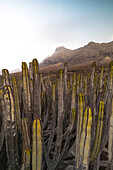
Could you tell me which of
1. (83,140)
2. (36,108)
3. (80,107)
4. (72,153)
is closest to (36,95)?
(36,108)

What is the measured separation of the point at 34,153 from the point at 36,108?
450mm

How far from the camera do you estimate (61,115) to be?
1.29 m

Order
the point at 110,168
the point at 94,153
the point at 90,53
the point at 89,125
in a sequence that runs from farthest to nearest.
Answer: the point at 90,53 < the point at 94,153 < the point at 110,168 < the point at 89,125

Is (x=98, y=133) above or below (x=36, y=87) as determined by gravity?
below

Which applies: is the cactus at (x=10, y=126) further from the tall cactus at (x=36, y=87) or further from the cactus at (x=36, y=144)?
the tall cactus at (x=36, y=87)

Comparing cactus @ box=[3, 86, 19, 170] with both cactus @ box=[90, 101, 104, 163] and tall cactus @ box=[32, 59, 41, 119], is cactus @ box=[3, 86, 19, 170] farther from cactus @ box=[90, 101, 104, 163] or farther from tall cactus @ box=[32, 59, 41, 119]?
cactus @ box=[90, 101, 104, 163]

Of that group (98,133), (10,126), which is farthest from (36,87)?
(98,133)

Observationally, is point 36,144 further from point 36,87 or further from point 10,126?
point 36,87

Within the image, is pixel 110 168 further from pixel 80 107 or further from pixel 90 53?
pixel 90 53

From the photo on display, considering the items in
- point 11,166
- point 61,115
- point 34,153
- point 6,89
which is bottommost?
point 11,166

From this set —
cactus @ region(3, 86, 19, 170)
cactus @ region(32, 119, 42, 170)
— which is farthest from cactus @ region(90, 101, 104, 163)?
cactus @ region(3, 86, 19, 170)

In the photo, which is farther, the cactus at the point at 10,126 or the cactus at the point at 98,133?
the cactus at the point at 98,133

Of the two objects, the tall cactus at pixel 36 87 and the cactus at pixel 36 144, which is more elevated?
the tall cactus at pixel 36 87

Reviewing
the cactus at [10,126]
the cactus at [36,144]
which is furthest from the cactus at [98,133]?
the cactus at [10,126]
